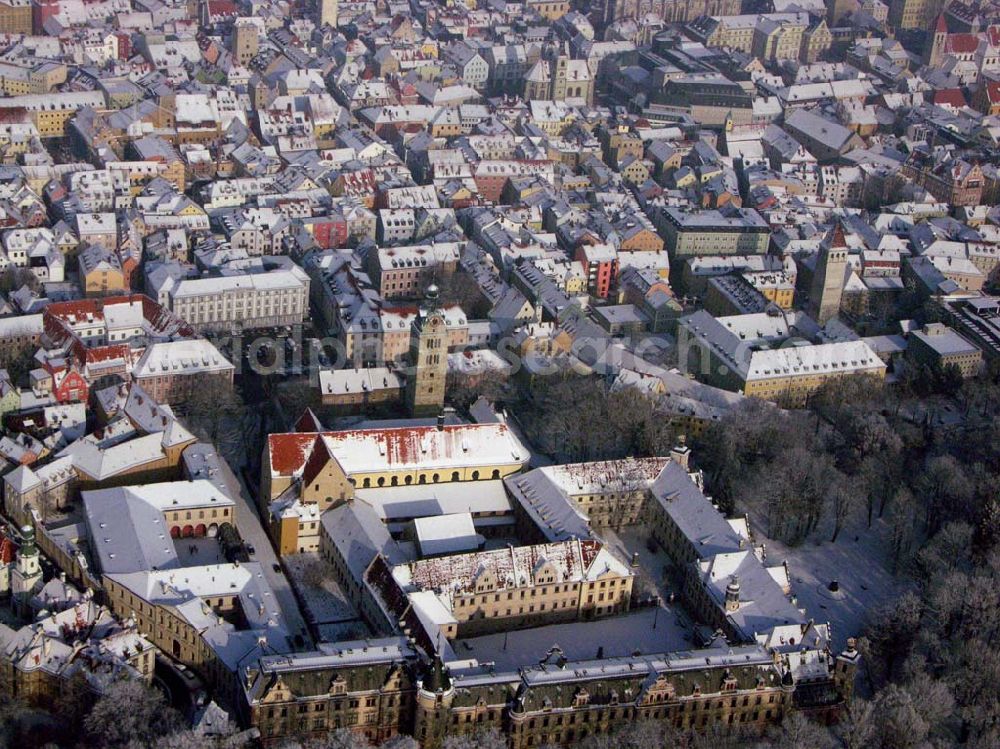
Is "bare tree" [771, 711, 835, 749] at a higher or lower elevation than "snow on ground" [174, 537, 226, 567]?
higher

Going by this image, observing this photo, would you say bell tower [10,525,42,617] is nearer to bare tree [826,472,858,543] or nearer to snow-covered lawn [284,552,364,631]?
snow-covered lawn [284,552,364,631]

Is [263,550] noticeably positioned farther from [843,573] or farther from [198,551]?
[843,573]

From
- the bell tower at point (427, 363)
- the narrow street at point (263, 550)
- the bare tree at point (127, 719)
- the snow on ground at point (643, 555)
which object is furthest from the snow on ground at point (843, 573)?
the bare tree at point (127, 719)

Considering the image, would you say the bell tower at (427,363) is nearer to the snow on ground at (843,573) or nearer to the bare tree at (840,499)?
the snow on ground at (843,573)

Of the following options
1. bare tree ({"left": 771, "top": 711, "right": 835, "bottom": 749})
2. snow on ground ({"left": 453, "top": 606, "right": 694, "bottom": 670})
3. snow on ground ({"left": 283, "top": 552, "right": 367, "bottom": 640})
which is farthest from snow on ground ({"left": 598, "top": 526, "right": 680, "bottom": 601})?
snow on ground ({"left": 283, "top": 552, "right": 367, "bottom": 640})

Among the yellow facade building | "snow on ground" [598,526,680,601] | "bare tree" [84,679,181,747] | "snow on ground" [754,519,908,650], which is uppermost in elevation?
the yellow facade building

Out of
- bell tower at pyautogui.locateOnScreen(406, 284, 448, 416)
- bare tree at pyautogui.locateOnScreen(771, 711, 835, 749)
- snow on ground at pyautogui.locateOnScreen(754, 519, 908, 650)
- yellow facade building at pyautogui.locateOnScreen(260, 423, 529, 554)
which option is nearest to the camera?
bare tree at pyautogui.locateOnScreen(771, 711, 835, 749)

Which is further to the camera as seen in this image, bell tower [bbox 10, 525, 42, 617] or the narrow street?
the narrow street
